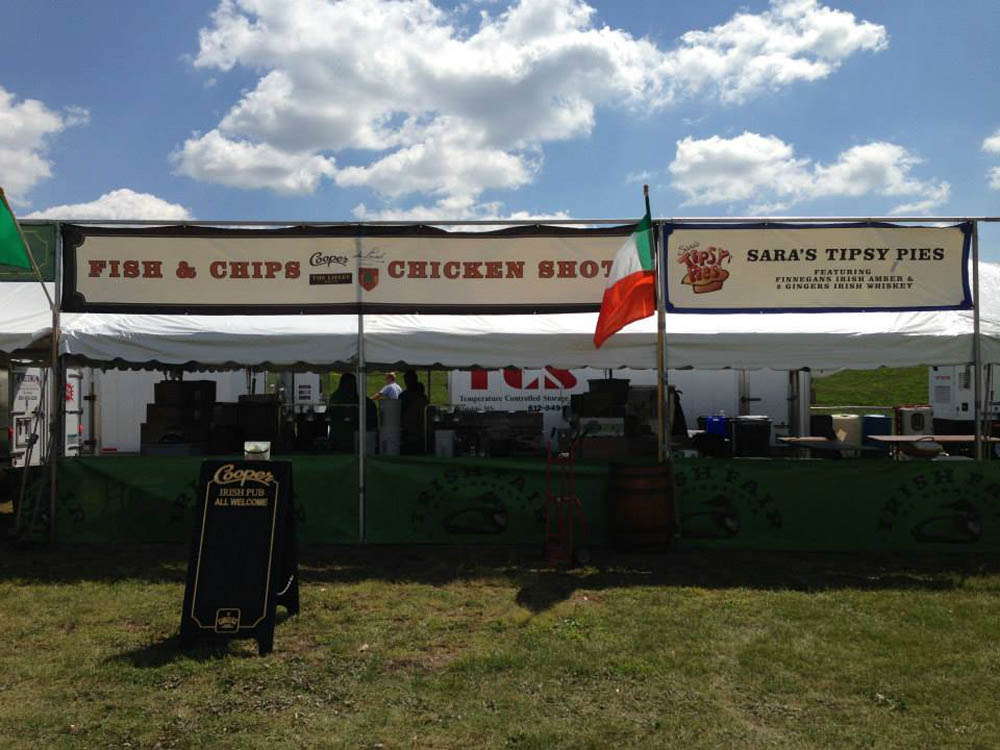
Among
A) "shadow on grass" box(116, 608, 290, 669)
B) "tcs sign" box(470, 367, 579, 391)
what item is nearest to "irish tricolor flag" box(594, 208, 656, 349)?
"shadow on grass" box(116, 608, 290, 669)

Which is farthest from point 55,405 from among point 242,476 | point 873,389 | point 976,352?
point 873,389

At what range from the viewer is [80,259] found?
8977mm

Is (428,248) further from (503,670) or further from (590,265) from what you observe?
(503,670)

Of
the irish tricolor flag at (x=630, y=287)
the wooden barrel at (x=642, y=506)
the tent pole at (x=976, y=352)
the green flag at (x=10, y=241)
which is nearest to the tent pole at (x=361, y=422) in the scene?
the irish tricolor flag at (x=630, y=287)

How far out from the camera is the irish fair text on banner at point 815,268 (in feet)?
28.7

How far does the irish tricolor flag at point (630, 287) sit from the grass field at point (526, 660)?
2287 mm

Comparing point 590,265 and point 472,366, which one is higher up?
point 590,265

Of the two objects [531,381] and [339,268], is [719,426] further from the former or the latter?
[339,268]

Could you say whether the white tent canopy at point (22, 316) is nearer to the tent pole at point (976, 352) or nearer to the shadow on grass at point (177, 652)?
the shadow on grass at point (177, 652)

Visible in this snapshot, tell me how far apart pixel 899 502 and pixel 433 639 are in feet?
17.2

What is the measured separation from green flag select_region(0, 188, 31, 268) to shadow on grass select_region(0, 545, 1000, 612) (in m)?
2.86

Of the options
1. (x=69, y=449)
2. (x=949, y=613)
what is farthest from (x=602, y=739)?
(x=69, y=449)

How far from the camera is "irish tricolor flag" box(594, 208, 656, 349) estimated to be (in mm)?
7953

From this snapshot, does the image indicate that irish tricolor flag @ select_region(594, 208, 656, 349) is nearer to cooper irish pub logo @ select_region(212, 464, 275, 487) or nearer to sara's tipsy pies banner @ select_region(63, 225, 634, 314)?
sara's tipsy pies banner @ select_region(63, 225, 634, 314)
